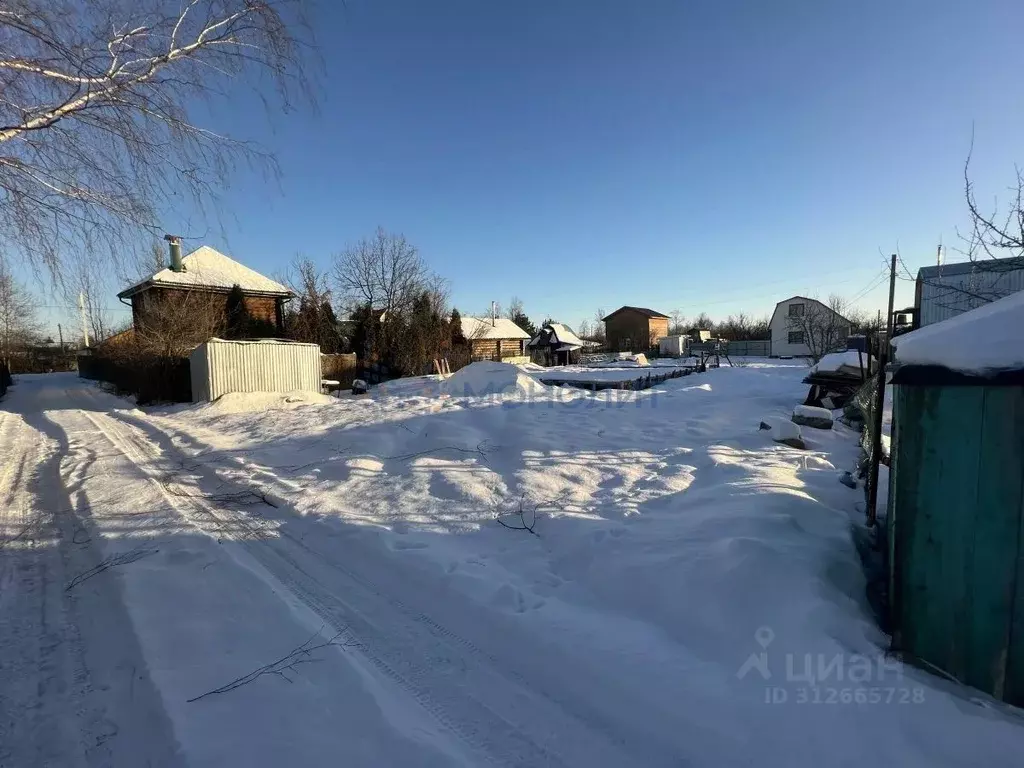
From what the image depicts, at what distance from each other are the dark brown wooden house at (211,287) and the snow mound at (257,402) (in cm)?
892

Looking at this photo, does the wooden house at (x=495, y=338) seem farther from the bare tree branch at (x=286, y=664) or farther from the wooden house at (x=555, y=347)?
the bare tree branch at (x=286, y=664)

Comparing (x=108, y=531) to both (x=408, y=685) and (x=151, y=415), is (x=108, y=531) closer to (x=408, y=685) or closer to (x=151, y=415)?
(x=408, y=685)

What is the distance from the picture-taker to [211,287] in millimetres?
25484

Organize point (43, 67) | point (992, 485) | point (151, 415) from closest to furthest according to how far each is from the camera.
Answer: point (992, 485)
point (43, 67)
point (151, 415)

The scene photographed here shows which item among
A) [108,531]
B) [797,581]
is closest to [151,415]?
[108,531]

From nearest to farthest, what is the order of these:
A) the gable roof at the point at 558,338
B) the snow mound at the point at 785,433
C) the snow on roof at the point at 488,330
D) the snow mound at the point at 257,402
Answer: the snow mound at the point at 785,433 < the snow mound at the point at 257,402 < the snow on roof at the point at 488,330 < the gable roof at the point at 558,338

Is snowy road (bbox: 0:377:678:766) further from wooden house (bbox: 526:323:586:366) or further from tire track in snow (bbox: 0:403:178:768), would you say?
wooden house (bbox: 526:323:586:366)

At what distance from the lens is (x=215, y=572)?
3.97 m

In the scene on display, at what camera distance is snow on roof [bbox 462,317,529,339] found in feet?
137

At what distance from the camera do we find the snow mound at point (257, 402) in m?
14.1

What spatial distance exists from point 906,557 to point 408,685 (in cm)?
294

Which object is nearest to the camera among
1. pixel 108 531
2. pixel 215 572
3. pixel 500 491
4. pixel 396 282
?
pixel 215 572

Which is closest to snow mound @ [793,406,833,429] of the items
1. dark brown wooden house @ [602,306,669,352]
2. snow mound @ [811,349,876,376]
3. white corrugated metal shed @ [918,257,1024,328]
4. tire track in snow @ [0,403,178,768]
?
white corrugated metal shed @ [918,257,1024,328]

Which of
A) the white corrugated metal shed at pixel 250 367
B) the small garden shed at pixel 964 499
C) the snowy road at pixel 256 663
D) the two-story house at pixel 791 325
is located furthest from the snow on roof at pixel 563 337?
the small garden shed at pixel 964 499
